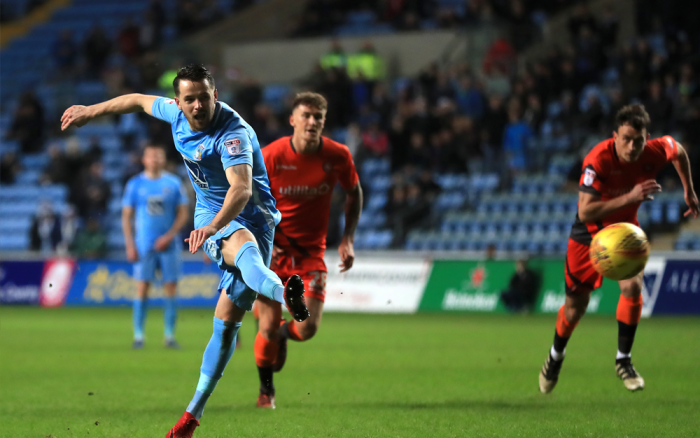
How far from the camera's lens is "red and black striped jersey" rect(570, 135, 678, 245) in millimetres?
7938

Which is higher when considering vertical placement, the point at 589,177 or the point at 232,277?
the point at 589,177

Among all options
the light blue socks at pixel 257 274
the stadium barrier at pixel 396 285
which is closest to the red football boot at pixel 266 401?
the light blue socks at pixel 257 274

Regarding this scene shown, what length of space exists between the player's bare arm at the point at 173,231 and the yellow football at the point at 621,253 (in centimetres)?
668

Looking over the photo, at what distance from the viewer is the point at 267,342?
774 centimetres

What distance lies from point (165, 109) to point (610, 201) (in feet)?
11.4

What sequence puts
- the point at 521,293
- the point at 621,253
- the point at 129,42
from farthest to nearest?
1. the point at 129,42
2. the point at 521,293
3. the point at 621,253

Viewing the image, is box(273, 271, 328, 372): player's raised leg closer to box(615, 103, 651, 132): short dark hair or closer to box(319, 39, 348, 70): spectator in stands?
box(615, 103, 651, 132): short dark hair

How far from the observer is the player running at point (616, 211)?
7816mm

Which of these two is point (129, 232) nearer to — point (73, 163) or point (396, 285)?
point (396, 285)

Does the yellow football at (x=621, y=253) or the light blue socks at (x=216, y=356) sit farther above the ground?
the yellow football at (x=621, y=253)

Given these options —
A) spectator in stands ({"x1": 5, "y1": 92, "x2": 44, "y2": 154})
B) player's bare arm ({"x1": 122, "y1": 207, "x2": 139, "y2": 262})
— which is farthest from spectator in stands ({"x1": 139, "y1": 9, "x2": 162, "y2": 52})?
player's bare arm ({"x1": 122, "y1": 207, "x2": 139, "y2": 262})

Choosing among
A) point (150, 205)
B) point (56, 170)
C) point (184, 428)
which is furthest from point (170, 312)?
point (56, 170)

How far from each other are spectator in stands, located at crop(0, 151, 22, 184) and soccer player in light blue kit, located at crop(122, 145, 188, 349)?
16.0 meters

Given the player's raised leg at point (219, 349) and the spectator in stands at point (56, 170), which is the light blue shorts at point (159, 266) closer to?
the player's raised leg at point (219, 349)
